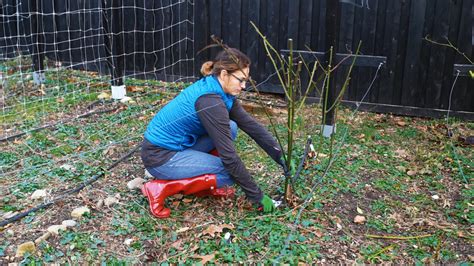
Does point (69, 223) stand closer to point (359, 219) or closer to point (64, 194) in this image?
point (64, 194)

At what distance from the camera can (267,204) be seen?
128 inches

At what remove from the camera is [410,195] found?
366cm

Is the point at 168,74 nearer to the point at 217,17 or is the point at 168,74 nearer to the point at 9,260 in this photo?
the point at 217,17

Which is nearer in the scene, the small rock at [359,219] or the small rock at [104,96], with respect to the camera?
the small rock at [359,219]

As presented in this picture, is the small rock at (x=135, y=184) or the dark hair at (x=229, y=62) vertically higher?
the dark hair at (x=229, y=62)

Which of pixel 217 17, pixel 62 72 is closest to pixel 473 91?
pixel 217 17

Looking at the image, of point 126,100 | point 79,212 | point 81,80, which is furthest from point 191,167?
point 81,80

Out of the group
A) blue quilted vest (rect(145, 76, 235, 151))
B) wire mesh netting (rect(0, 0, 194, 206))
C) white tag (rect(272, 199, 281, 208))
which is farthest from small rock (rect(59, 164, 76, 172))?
white tag (rect(272, 199, 281, 208))

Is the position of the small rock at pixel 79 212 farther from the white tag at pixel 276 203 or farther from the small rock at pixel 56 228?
the white tag at pixel 276 203

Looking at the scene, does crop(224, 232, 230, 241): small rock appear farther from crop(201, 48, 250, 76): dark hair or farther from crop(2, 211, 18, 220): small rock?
crop(2, 211, 18, 220): small rock

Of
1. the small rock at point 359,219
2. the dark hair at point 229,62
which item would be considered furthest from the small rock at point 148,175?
the small rock at point 359,219

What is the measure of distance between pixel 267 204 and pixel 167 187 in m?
0.68

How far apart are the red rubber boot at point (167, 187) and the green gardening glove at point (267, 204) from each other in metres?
0.35

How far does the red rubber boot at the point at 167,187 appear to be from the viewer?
3.27 meters
